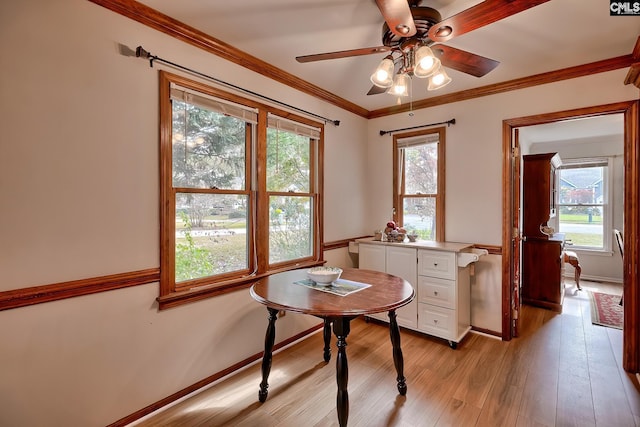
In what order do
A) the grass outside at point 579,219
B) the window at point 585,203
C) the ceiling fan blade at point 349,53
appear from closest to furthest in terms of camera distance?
1. the ceiling fan blade at point 349,53
2. the window at point 585,203
3. the grass outside at point 579,219

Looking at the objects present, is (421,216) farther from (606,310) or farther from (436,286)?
(606,310)

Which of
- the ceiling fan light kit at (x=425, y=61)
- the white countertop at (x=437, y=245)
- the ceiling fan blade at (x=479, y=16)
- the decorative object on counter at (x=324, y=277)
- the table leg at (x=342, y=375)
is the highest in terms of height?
the ceiling fan blade at (x=479, y=16)

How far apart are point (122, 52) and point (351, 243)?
108 inches

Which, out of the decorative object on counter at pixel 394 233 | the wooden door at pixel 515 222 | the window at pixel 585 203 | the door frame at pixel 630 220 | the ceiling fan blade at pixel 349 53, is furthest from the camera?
the window at pixel 585 203

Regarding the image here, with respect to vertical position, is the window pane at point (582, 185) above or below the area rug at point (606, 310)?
above

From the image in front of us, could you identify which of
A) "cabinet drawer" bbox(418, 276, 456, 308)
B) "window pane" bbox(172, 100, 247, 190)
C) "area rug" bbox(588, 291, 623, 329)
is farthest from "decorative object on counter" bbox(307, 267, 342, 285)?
"area rug" bbox(588, 291, 623, 329)

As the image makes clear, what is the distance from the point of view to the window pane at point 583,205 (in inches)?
206

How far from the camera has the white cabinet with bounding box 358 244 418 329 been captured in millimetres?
3047

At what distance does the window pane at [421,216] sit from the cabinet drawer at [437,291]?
0.67m

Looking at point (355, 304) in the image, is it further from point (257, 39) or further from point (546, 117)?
point (546, 117)

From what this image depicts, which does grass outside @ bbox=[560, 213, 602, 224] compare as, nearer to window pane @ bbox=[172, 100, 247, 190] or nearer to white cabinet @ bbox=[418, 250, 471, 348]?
white cabinet @ bbox=[418, 250, 471, 348]

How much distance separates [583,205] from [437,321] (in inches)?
179

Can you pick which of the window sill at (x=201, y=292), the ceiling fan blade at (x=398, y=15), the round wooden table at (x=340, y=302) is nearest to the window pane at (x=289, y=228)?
the window sill at (x=201, y=292)

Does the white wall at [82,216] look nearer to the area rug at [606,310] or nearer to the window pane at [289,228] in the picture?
the window pane at [289,228]
